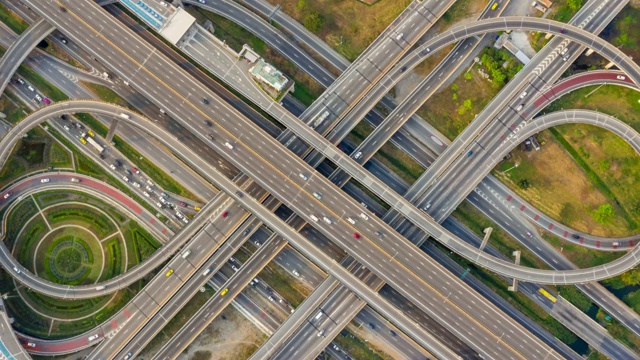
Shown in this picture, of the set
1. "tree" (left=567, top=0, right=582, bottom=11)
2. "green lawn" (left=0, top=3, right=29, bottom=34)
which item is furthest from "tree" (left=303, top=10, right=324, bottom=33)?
"green lawn" (left=0, top=3, right=29, bottom=34)

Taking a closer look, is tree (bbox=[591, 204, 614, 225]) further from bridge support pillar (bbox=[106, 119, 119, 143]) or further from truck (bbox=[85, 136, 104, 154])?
truck (bbox=[85, 136, 104, 154])

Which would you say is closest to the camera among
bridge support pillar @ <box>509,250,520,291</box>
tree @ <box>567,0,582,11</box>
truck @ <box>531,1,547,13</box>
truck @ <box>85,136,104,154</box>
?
bridge support pillar @ <box>509,250,520,291</box>

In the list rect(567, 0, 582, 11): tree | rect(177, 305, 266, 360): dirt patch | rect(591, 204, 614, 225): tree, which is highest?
rect(567, 0, 582, 11): tree

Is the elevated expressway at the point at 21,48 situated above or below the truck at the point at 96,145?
above

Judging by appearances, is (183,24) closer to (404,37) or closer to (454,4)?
(404,37)

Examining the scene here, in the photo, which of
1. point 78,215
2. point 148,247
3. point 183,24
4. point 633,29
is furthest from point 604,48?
point 78,215

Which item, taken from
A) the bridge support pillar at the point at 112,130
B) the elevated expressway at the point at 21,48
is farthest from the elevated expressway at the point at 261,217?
the elevated expressway at the point at 21,48

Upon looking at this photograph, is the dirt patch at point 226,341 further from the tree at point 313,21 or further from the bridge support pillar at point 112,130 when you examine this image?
the tree at point 313,21
